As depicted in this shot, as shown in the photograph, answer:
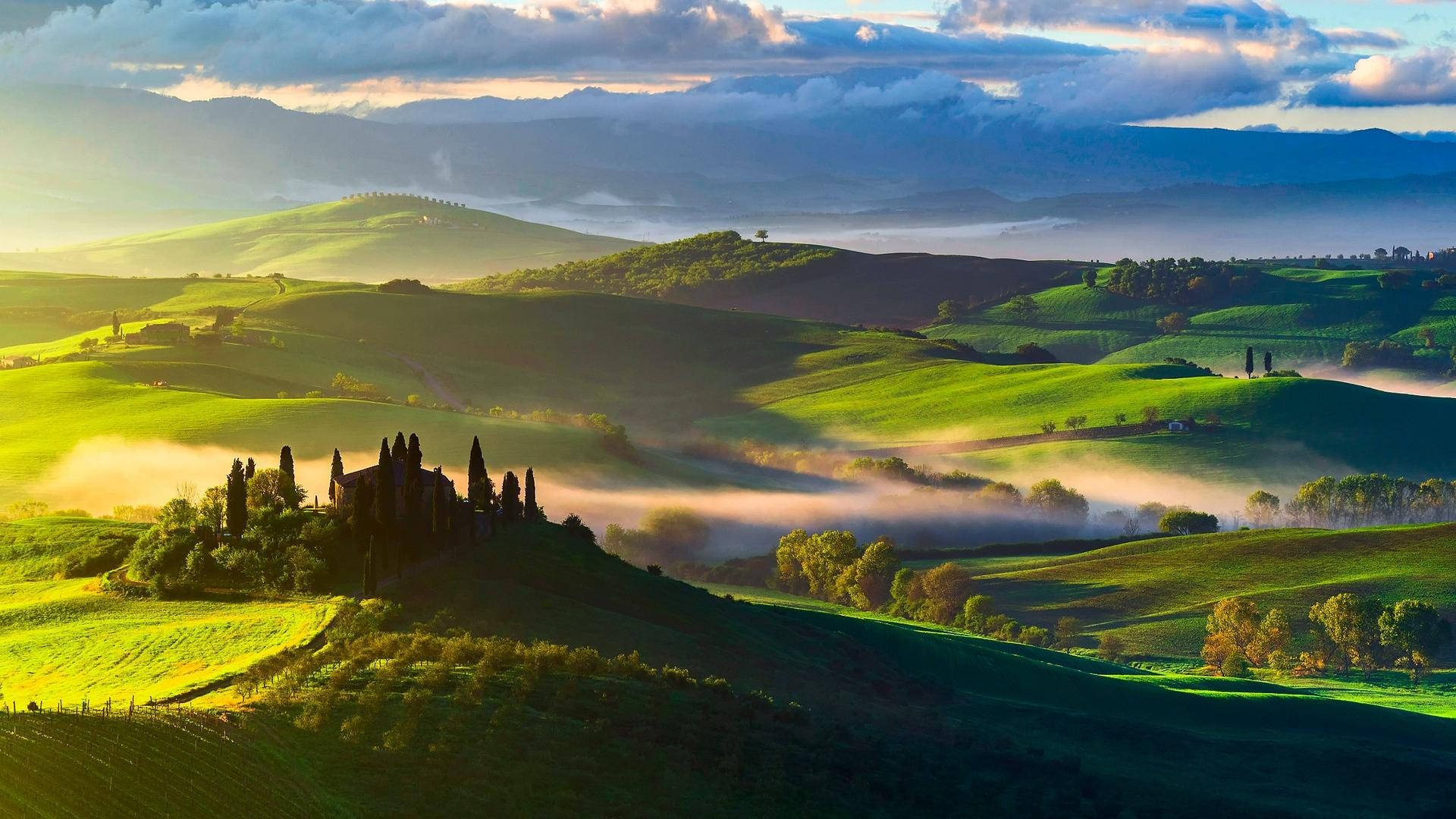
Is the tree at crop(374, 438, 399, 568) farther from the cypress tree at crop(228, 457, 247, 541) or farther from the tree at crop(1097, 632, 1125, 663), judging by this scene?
the tree at crop(1097, 632, 1125, 663)

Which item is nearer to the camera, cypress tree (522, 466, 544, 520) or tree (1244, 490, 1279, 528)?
cypress tree (522, 466, 544, 520)

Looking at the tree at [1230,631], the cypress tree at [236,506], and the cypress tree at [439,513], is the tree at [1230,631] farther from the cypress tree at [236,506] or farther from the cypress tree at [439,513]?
the cypress tree at [236,506]

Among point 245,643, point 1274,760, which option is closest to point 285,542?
point 245,643

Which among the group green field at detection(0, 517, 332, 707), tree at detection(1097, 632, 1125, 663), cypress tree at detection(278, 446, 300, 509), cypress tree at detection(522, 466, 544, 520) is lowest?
tree at detection(1097, 632, 1125, 663)

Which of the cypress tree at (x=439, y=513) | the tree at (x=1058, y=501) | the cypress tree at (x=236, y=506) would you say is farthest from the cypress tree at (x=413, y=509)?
the tree at (x=1058, y=501)

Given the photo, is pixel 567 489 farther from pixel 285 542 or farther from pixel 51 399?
pixel 285 542

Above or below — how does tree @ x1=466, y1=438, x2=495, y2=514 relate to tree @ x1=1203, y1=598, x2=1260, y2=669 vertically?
above

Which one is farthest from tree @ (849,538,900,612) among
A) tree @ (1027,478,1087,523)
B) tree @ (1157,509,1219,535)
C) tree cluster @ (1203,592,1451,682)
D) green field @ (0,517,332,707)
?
green field @ (0,517,332,707)
